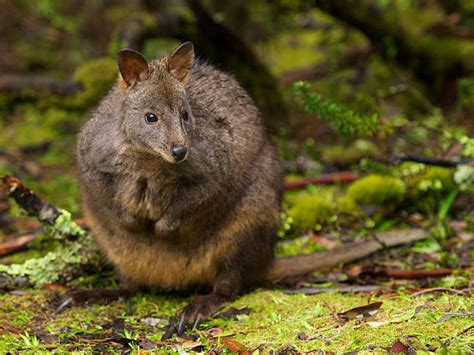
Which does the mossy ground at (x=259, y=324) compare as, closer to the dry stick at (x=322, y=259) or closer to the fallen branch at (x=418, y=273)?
the dry stick at (x=322, y=259)

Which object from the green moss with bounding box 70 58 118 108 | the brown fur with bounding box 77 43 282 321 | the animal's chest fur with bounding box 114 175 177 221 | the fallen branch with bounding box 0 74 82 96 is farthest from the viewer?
the fallen branch with bounding box 0 74 82 96

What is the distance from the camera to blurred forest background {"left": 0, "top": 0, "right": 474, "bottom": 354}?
5.79m

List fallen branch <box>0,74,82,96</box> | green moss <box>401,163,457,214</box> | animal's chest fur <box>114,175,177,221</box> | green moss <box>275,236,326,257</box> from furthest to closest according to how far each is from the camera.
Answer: fallen branch <box>0,74,82,96</box>, green moss <box>401,163,457,214</box>, green moss <box>275,236,326,257</box>, animal's chest fur <box>114,175,177,221</box>

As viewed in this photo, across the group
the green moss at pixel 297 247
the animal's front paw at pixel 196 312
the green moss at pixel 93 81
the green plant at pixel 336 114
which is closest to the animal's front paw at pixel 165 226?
the animal's front paw at pixel 196 312

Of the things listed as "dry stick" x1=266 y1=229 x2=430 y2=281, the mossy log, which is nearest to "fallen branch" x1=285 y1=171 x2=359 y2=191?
"dry stick" x1=266 y1=229 x2=430 y2=281

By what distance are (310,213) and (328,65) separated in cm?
403

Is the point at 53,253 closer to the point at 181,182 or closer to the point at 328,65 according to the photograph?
the point at 181,182

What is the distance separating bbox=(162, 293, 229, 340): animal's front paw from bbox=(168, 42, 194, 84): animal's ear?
4.69 ft

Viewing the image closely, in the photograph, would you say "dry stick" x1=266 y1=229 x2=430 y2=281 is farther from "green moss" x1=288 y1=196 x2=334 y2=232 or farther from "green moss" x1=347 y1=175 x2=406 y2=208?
"green moss" x1=347 y1=175 x2=406 y2=208

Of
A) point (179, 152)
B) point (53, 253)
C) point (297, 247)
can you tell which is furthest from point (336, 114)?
point (53, 253)

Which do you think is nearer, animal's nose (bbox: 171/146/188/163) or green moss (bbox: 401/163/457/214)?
animal's nose (bbox: 171/146/188/163)

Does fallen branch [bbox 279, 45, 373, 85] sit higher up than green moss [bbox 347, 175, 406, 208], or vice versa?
fallen branch [bbox 279, 45, 373, 85]

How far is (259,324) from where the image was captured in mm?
4168

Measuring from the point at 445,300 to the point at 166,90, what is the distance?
2058mm
